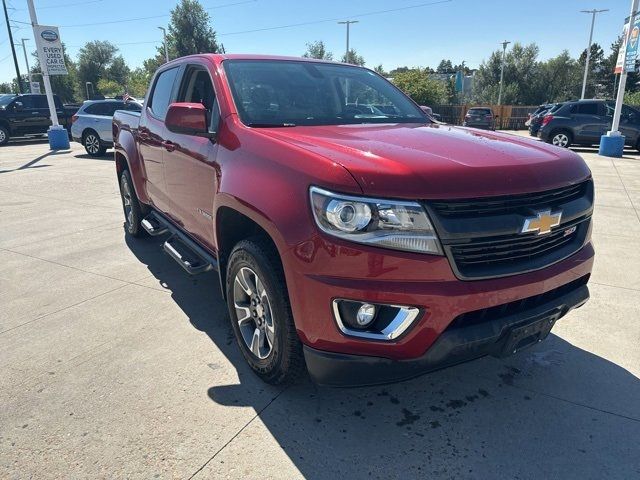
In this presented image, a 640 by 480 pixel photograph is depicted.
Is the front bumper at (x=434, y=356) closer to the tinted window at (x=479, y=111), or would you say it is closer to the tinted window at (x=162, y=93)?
the tinted window at (x=162, y=93)

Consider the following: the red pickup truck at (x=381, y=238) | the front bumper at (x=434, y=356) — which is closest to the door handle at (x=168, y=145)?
the red pickup truck at (x=381, y=238)

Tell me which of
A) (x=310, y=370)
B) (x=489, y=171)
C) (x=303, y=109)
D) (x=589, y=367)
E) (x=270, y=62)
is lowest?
(x=589, y=367)

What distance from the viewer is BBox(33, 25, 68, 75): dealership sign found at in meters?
16.1

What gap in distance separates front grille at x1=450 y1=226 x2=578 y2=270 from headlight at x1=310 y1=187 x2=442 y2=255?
14 centimetres

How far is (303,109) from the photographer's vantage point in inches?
126

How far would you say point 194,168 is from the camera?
3.36 meters

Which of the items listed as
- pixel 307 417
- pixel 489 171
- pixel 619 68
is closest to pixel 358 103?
pixel 489 171

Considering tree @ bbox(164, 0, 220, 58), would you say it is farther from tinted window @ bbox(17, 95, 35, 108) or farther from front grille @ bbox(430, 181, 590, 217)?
front grille @ bbox(430, 181, 590, 217)

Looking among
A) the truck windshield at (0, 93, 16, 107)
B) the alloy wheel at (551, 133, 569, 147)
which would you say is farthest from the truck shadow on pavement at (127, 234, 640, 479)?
the truck windshield at (0, 93, 16, 107)

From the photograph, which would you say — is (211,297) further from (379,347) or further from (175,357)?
(379,347)

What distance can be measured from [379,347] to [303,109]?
180cm

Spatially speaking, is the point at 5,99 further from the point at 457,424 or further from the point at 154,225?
the point at 457,424

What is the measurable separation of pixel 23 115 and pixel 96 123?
7.58m

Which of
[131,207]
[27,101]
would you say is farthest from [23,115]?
[131,207]
